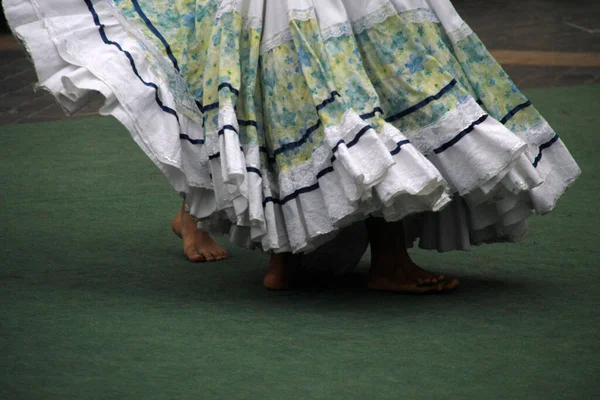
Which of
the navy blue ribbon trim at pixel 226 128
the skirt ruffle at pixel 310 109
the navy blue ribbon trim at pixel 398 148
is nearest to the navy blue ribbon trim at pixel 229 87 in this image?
the skirt ruffle at pixel 310 109

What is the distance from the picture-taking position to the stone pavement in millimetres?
7125

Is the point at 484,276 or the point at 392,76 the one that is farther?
the point at 484,276

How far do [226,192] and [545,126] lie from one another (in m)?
1.00

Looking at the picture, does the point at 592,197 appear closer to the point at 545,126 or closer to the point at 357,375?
the point at 545,126

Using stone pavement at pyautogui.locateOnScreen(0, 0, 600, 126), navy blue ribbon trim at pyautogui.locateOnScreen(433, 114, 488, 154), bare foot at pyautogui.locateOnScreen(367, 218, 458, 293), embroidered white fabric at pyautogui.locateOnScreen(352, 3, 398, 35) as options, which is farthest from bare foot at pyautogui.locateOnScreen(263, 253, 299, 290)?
stone pavement at pyautogui.locateOnScreen(0, 0, 600, 126)

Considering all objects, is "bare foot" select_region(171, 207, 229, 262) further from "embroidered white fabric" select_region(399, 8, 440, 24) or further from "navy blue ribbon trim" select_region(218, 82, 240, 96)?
"embroidered white fabric" select_region(399, 8, 440, 24)

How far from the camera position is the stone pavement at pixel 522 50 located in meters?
7.12

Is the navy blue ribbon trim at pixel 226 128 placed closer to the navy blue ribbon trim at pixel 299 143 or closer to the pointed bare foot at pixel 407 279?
the navy blue ribbon trim at pixel 299 143

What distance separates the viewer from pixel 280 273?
3.55 meters

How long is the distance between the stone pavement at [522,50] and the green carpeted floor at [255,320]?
2.43 metres

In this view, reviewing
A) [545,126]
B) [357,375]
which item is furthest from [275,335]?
[545,126]

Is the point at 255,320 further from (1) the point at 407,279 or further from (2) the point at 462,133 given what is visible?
(2) the point at 462,133

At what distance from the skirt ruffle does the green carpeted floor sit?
10.1 inches

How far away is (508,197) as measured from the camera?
332cm
